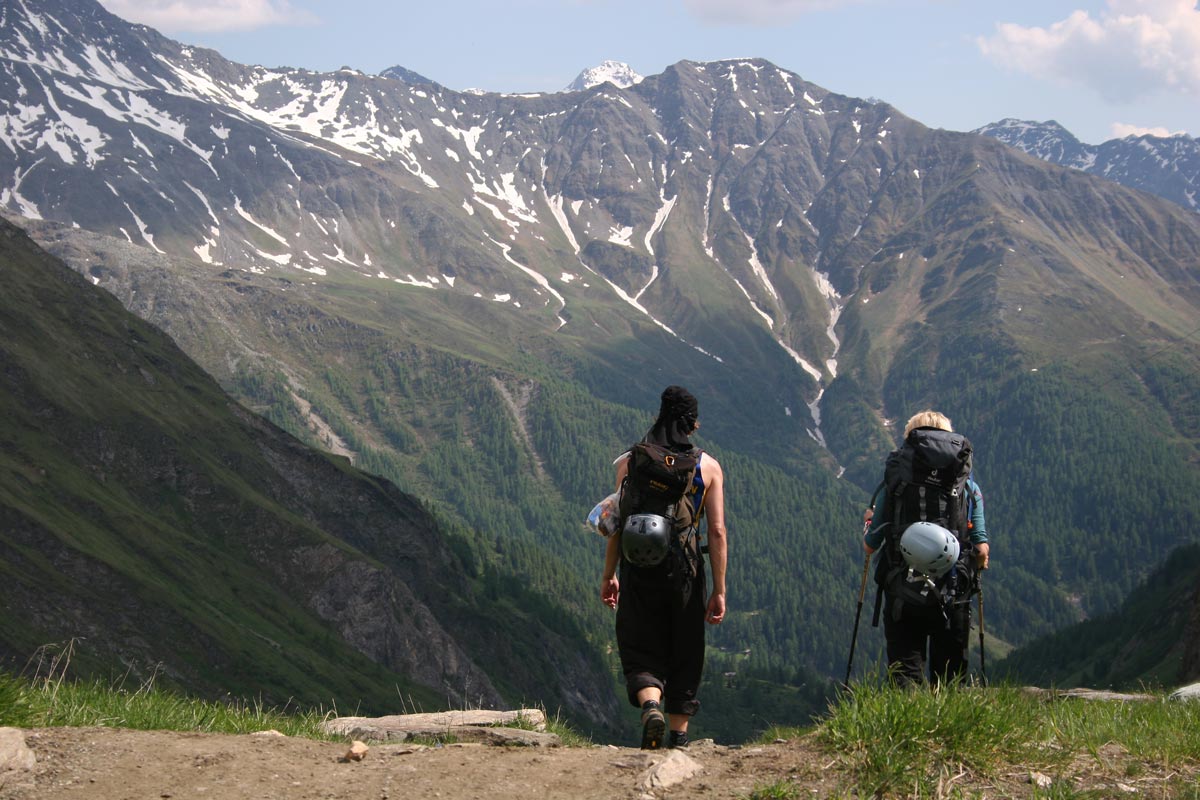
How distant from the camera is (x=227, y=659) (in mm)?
93438

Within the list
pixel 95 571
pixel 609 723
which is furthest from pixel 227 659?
pixel 609 723

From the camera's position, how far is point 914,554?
1171cm

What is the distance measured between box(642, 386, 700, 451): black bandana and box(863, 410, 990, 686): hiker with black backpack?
7.37 feet

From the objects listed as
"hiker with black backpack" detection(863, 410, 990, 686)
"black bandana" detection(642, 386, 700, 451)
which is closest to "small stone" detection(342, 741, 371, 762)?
"black bandana" detection(642, 386, 700, 451)

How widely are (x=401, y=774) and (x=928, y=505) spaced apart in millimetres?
6638

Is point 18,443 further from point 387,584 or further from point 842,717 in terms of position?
point 842,717

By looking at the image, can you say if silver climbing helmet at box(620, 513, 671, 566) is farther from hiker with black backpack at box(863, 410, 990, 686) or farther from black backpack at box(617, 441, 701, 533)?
hiker with black backpack at box(863, 410, 990, 686)

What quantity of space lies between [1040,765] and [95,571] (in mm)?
96750

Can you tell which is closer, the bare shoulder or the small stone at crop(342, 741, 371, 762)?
the small stone at crop(342, 741, 371, 762)

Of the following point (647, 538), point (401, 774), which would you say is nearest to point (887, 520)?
point (647, 538)

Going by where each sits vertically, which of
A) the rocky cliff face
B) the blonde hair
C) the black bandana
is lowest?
the rocky cliff face

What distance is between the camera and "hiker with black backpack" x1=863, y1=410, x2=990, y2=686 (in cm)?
1205

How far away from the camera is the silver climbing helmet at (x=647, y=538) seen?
1109cm

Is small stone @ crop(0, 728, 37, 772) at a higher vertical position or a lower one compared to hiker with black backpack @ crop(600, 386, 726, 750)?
lower
